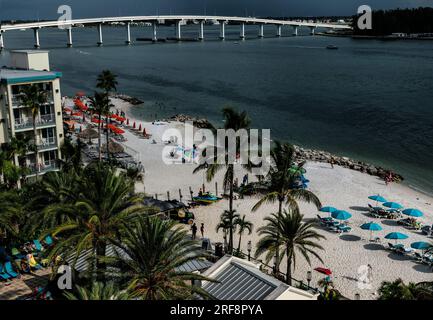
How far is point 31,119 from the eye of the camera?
1366 inches

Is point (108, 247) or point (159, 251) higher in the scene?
point (159, 251)

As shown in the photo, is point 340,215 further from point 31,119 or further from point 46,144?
point 31,119

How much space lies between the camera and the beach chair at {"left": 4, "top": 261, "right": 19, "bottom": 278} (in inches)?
887

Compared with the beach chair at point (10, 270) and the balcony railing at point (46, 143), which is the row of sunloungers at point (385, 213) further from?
the beach chair at point (10, 270)

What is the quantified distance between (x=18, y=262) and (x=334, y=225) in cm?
1991

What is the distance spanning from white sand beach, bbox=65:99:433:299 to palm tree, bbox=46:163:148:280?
12160mm

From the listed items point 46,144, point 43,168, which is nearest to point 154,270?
point 43,168

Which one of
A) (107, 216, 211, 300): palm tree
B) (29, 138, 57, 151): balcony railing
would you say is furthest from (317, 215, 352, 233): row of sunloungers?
(29, 138, 57, 151): balcony railing

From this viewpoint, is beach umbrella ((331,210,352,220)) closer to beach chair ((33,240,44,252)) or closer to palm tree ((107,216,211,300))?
beach chair ((33,240,44,252))

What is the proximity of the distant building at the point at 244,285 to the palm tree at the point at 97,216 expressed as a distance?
3853 mm
